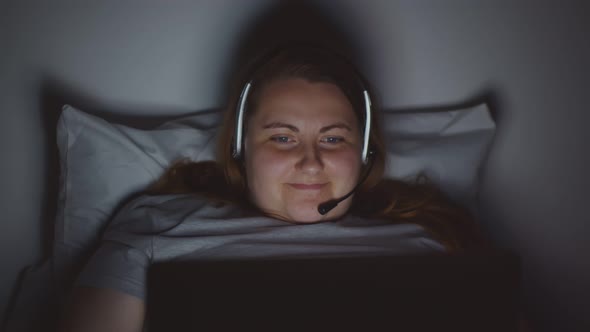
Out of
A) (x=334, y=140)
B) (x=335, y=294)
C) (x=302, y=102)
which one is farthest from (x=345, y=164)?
(x=335, y=294)

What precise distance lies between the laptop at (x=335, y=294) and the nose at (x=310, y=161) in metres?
0.39

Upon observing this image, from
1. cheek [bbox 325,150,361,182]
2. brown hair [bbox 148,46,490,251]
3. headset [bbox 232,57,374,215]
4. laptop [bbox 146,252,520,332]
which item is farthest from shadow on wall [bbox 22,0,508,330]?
laptop [bbox 146,252,520,332]

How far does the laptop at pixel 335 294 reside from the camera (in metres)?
0.54

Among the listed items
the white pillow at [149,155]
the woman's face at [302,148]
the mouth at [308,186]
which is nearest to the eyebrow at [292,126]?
the woman's face at [302,148]

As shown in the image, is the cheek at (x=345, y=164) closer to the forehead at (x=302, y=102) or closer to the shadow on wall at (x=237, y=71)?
the forehead at (x=302, y=102)

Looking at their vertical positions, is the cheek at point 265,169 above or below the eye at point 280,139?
below

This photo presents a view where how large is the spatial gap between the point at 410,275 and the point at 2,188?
1185 mm

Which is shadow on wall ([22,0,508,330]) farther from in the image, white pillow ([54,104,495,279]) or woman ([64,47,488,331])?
woman ([64,47,488,331])

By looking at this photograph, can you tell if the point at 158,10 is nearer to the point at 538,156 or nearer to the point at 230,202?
the point at 230,202

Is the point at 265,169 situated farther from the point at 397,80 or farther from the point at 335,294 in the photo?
the point at 397,80

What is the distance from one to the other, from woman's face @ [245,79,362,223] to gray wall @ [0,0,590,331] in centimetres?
40

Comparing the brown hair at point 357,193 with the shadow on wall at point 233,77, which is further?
the shadow on wall at point 233,77

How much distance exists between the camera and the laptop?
0.54 m

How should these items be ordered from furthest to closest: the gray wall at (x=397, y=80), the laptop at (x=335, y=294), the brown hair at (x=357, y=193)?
the gray wall at (x=397, y=80)
the brown hair at (x=357, y=193)
the laptop at (x=335, y=294)
